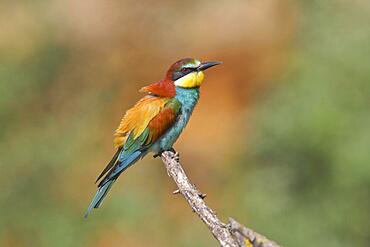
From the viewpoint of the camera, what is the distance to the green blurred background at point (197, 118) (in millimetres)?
5352

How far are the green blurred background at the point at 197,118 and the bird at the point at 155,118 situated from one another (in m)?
1.83

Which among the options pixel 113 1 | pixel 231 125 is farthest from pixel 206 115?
pixel 113 1

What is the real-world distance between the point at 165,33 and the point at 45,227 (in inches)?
123

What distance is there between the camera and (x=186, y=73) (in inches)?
134

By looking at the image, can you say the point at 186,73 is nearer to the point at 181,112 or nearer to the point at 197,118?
the point at 181,112

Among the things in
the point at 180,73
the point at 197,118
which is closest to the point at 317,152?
the point at 197,118

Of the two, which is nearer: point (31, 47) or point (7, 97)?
point (7, 97)

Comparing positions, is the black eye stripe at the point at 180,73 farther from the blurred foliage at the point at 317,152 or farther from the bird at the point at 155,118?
the blurred foliage at the point at 317,152

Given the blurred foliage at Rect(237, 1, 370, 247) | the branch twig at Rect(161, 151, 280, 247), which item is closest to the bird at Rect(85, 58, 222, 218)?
the branch twig at Rect(161, 151, 280, 247)

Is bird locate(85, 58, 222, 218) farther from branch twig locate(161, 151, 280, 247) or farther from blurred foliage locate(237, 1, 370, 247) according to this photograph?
blurred foliage locate(237, 1, 370, 247)

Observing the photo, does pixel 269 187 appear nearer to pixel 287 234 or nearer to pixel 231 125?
pixel 287 234

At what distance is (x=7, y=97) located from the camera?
711 centimetres

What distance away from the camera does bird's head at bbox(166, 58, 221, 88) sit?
3.37 meters

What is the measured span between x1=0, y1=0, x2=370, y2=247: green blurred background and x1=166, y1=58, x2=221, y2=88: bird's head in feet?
6.21
